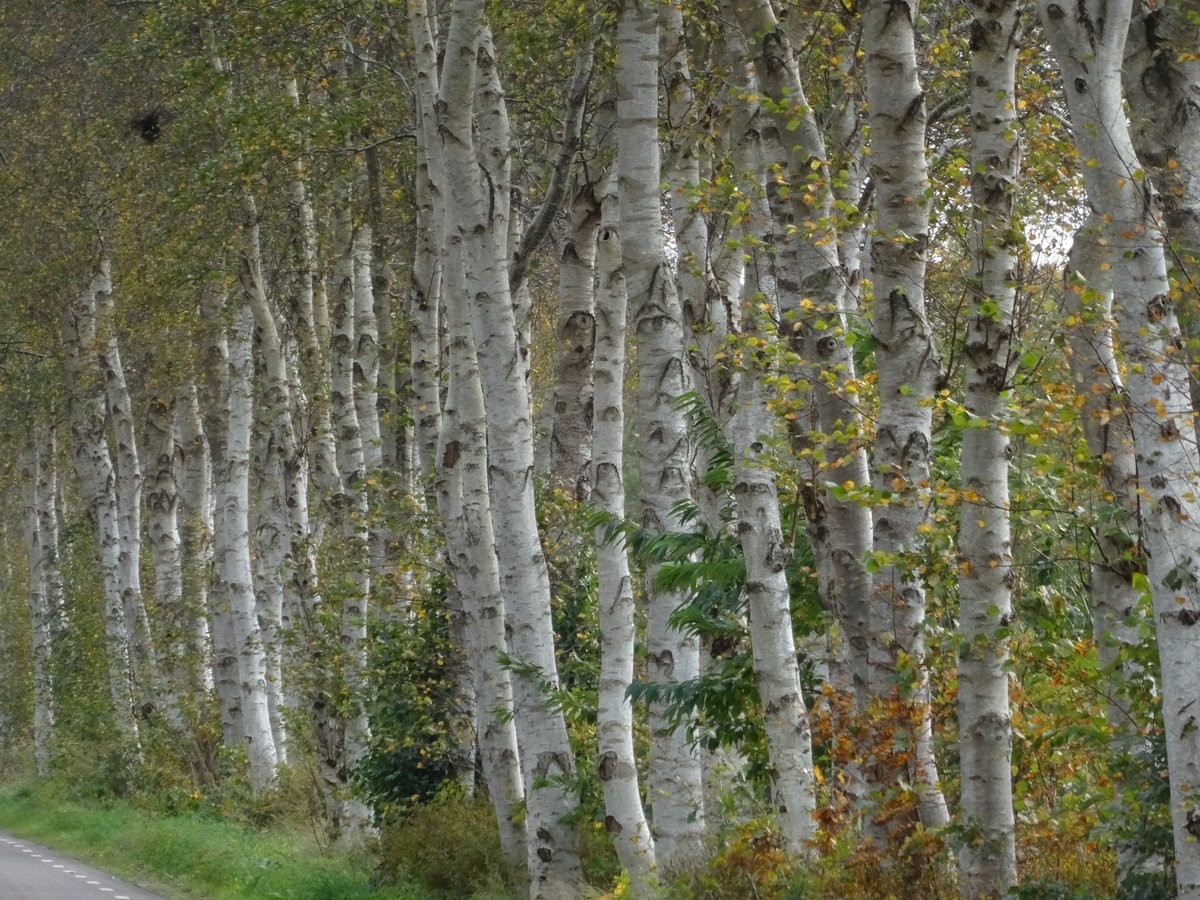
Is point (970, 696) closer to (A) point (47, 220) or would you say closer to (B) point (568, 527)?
(B) point (568, 527)

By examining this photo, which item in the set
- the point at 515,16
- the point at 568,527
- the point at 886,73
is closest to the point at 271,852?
the point at 568,527

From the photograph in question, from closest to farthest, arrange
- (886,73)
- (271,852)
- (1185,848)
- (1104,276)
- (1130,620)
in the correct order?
(1185,848) < (1130,620) < (1104,276) < (886,73) < (271,852)

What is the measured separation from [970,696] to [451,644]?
1004 centimetres

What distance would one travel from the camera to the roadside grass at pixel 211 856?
15020 millimetres

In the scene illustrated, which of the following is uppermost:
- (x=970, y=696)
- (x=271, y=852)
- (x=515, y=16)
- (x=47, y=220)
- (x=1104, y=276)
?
(x=47, y=220)

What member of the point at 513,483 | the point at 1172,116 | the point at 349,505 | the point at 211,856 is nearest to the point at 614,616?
the point at 513,483

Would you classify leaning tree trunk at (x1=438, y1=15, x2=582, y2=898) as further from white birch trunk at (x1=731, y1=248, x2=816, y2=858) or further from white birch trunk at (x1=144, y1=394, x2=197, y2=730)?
white birch trunk at (x1=144, y1=394, x2=197, y2=730)

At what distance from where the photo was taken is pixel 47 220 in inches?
981

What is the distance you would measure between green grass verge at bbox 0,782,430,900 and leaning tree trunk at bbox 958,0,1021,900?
7.65 metres

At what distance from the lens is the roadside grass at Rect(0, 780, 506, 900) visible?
15.0 m

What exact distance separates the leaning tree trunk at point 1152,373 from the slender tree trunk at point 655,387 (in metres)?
4.55

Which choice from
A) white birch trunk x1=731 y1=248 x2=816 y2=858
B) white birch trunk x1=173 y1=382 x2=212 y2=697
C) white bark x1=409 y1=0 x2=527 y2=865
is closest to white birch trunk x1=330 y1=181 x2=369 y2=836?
white bark x1=409 y1=0 x2=527 y2=865

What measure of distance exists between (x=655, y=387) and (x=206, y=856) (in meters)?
9.94

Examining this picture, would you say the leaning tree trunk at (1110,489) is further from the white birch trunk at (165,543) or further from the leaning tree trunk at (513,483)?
the white birch trunk at (165,543)
